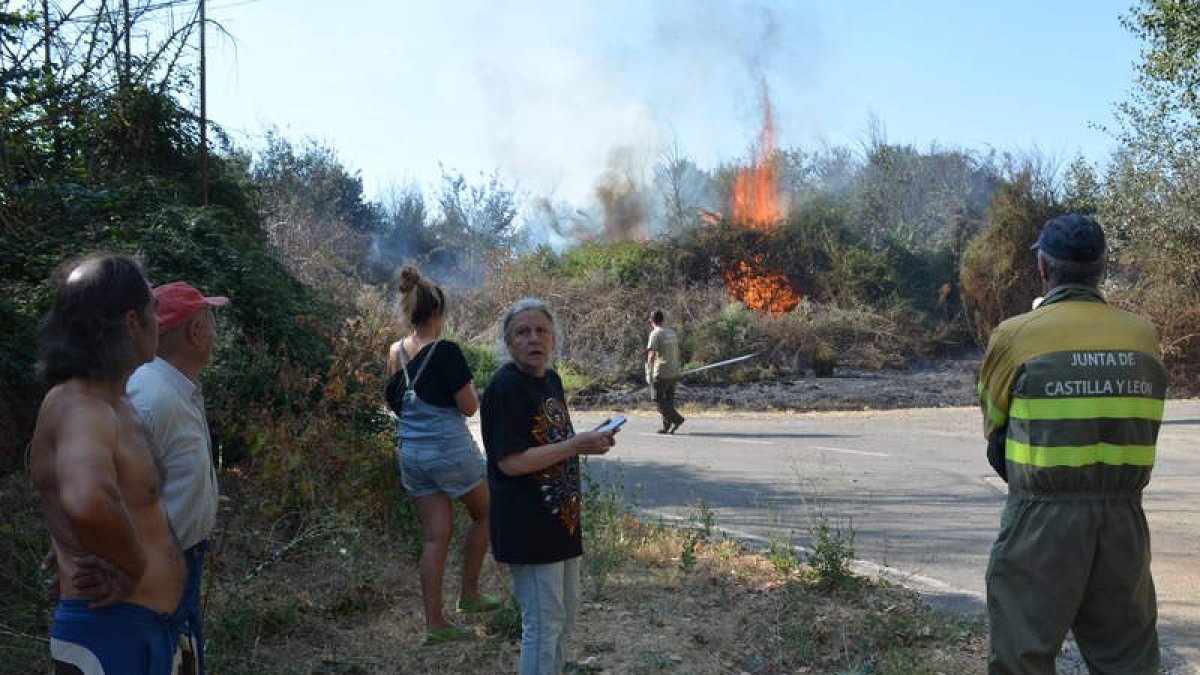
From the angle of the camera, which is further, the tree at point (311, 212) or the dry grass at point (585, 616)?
the tree at point (311, 212)

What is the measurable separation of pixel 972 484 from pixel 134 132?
845 centimetres

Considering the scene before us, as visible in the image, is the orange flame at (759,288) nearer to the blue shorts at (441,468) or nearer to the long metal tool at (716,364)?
the long metal tool at (716,364)

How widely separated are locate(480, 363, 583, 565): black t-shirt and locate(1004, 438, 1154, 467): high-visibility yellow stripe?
161cm

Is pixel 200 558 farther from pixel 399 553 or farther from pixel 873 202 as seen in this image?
pixel 873 202

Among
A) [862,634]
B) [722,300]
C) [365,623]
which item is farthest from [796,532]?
[722,300]

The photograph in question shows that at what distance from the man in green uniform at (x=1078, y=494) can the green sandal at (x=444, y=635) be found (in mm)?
2617

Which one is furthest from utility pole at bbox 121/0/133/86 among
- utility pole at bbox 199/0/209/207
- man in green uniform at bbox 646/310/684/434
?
man in green uniform at bbox 646/310/684/434

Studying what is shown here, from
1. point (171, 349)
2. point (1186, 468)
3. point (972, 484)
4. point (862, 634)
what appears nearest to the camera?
point (171, 349)

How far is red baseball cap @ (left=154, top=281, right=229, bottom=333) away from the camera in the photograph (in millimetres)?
3342

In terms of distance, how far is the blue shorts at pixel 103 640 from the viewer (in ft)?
8.49

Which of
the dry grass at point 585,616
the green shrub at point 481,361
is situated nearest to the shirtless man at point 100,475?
the dry grass at point 585,616

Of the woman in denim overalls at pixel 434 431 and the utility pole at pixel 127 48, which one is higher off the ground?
the utility pole at pixel 127 48

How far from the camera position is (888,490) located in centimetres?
1041

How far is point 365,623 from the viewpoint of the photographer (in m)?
5.62
